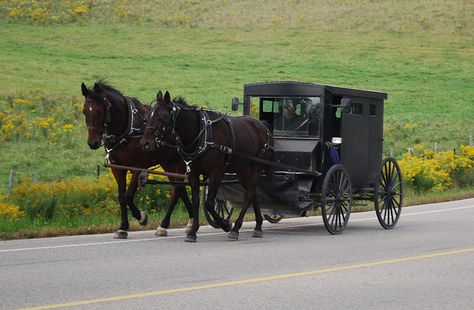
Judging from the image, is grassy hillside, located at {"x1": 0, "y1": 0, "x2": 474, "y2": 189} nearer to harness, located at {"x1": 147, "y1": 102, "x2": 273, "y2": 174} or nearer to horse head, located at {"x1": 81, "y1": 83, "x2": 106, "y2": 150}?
horse head, located at {"x1": 81, "y1": 83, "x2": 106, "y2": 150}

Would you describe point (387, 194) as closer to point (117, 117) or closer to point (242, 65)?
point (117, 117)

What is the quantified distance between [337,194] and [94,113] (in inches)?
161

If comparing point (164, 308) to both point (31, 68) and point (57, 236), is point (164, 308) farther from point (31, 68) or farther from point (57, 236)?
point (31, 68)

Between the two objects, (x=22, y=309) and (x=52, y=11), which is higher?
(x=52, y=11)

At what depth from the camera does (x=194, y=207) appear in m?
15.6

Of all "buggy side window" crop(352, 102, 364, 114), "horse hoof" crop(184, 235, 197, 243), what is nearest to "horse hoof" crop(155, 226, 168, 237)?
"horse hoof" crop(184, 235, 197, 243)

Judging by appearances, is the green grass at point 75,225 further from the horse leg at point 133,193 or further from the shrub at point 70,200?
the horse leg at point 133,193

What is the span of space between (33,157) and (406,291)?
2260cm

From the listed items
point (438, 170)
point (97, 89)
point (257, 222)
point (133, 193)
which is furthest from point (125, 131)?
point (438, 170)

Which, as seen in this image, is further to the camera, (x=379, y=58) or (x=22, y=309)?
(x=379, y=58)

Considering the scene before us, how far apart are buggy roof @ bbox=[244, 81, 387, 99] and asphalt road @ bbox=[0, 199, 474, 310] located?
2.28 m

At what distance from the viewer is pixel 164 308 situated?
9.62 metres

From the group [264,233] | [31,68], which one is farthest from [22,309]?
[31,68]

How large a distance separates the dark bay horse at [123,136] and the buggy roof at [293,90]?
2.29 meters
